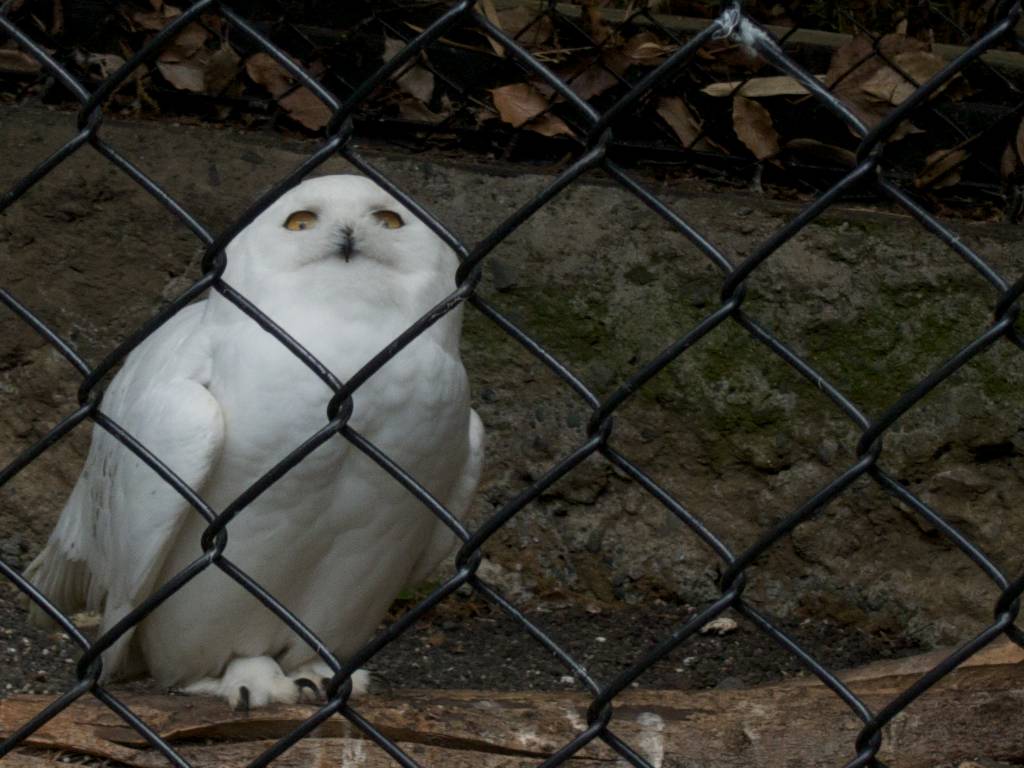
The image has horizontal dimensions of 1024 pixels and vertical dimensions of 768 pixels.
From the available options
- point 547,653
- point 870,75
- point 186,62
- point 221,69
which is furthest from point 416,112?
point 547,653

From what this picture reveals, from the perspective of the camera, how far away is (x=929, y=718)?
7.25ft

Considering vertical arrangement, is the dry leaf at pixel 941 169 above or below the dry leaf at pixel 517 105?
above

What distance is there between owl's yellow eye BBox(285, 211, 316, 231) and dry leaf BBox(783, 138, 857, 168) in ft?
6.26

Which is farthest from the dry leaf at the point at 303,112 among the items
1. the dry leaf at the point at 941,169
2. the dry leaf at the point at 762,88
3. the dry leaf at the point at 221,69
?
the dry leaf at the point at 941,169

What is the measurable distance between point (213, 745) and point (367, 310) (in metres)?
0.77

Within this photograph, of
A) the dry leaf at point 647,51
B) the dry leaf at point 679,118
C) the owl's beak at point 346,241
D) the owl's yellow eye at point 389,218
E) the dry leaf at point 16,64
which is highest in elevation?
the dry leaf at point 647,51

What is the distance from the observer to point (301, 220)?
2.58 m

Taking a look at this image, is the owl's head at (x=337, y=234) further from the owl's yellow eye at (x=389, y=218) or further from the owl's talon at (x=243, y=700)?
the owl's talon at (x=243, y=700)

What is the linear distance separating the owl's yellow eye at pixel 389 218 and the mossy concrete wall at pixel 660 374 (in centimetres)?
119

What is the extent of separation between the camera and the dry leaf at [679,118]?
4109mm

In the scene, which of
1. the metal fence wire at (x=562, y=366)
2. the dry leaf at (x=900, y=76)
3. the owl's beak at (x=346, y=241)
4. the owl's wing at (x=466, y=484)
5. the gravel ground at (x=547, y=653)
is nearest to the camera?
the metal fence wire at (x=562, y=366)

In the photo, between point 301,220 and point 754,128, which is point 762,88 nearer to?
point 754,128

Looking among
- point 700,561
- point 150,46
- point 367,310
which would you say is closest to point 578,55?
point 700,561

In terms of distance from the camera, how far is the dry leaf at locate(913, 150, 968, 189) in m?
4.09
